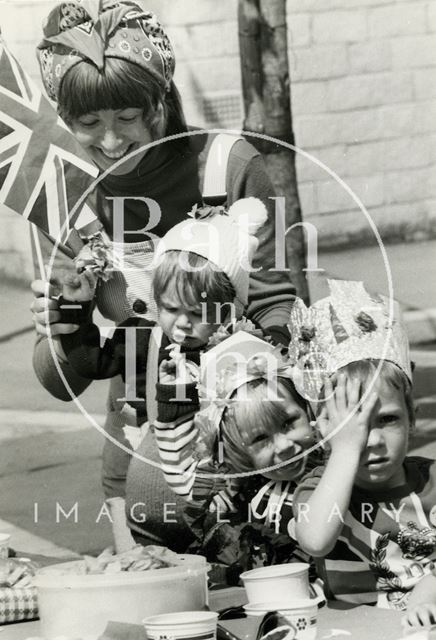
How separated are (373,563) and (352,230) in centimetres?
105

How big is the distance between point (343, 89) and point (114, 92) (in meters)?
0.72

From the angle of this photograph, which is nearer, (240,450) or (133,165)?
(240,450)

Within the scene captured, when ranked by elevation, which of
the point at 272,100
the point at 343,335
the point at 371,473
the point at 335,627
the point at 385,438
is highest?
the point at 272,100

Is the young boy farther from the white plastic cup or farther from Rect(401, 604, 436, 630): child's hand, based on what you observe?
Rect(401, 604, 436, 630): child's hand

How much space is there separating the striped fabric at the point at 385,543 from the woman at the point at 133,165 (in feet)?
1.97

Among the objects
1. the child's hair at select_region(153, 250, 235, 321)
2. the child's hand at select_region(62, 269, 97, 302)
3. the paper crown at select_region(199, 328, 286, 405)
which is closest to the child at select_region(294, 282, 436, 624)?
the paper crown at select_region(199, 328, 286, 405)

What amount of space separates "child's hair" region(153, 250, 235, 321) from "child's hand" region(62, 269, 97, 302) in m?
0.24

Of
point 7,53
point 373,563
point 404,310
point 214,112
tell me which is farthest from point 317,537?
point 7,53

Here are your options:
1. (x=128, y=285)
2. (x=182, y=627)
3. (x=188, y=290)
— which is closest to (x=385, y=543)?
(x=182, y=627)

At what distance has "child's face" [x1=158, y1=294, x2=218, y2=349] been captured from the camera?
3.93 meters

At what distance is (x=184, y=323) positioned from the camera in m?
3.93

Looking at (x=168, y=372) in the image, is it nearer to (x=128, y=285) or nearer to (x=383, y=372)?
(x=128, y=285)

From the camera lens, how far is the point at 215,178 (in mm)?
4031

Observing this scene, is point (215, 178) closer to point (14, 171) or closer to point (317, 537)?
point (14, 171)
